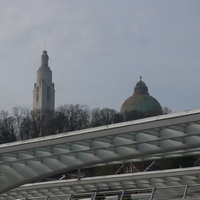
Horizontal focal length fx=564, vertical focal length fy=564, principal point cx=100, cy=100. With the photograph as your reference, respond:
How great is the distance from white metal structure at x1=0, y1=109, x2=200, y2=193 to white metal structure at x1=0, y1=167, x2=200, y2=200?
4.41 m

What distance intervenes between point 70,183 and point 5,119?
1873 inches

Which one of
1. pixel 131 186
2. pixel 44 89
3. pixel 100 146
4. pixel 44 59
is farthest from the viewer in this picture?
pixel 44 59

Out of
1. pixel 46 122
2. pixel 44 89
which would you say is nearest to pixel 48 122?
pixel 46 122

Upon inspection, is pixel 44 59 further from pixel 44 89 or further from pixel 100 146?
Answer: pixel 100 146

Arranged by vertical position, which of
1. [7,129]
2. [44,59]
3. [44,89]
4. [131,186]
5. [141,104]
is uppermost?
[44,59]

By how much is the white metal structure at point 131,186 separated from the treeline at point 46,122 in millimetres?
37255

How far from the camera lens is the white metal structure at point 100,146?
743 inches

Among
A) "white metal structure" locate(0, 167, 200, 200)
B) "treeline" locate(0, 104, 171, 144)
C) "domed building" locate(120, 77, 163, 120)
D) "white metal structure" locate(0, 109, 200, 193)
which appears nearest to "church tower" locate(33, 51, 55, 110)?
"domed building" locate(120, 77, 163, 120)

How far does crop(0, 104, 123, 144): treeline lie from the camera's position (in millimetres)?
74312

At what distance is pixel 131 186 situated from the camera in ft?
105

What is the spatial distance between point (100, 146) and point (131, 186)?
11.1 meters

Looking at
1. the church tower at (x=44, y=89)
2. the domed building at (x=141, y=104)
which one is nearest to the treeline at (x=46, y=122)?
the domed building at (x=141, y=104)

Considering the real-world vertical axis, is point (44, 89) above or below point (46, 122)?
above

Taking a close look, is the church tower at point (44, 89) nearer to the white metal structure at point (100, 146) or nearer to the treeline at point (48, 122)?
the treeline at point (48, 122)
